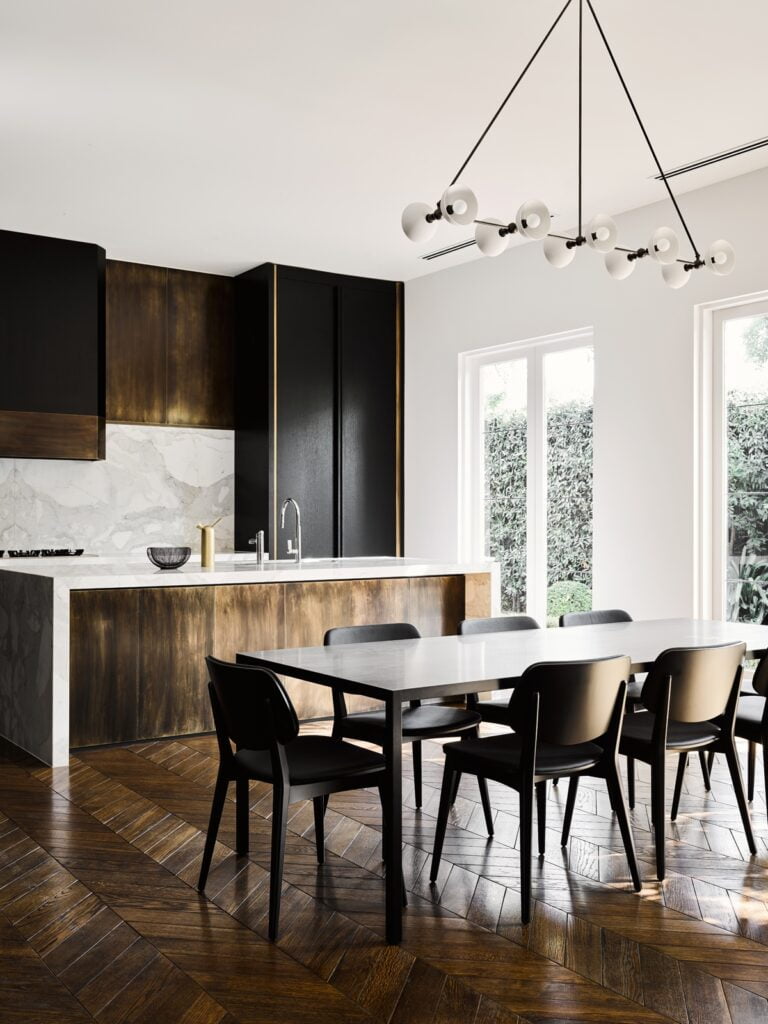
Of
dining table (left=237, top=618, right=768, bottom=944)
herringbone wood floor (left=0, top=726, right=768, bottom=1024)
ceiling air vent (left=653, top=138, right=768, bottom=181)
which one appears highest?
ceiling air vent (left=653, top=138, right=768, bottom=181)

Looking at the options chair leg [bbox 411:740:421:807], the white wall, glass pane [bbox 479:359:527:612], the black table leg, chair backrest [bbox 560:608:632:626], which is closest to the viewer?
the black table leg

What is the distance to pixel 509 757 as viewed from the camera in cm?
318

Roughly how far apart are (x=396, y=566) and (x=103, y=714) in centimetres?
188

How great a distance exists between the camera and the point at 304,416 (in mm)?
7930

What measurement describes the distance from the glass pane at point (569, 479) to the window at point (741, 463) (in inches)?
41.6

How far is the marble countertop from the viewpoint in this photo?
507 cm

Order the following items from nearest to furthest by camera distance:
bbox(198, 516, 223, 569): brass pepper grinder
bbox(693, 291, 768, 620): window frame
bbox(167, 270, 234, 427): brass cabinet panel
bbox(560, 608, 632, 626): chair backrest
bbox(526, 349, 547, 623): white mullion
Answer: bbox(560, 608, 632, 626): chair backrest → bbox(198, 516, 223, 569): brass pepper grinder → bbox(693, 291, 768, 620): window frame → bbox(526, 349, 547, 623): white mullion → bbox(167, 270, 234, 427): brass cabinet panel

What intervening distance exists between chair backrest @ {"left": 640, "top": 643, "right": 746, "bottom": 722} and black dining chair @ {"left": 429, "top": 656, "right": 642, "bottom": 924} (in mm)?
178

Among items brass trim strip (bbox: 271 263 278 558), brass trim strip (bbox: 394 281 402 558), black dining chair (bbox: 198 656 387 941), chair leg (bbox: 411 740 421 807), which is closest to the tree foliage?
brass trim strip (bbox: 394 281 402 558)

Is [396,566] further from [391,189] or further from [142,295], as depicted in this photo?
[142,295]

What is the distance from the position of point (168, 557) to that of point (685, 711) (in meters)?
3.09

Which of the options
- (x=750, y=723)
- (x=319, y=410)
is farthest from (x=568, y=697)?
(x=319, y=410)

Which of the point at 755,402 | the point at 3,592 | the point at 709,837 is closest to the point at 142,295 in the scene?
the point at 3,592

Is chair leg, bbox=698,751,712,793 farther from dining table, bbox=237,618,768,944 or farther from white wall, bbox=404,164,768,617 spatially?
white wall, bbox=404,164,768,617
